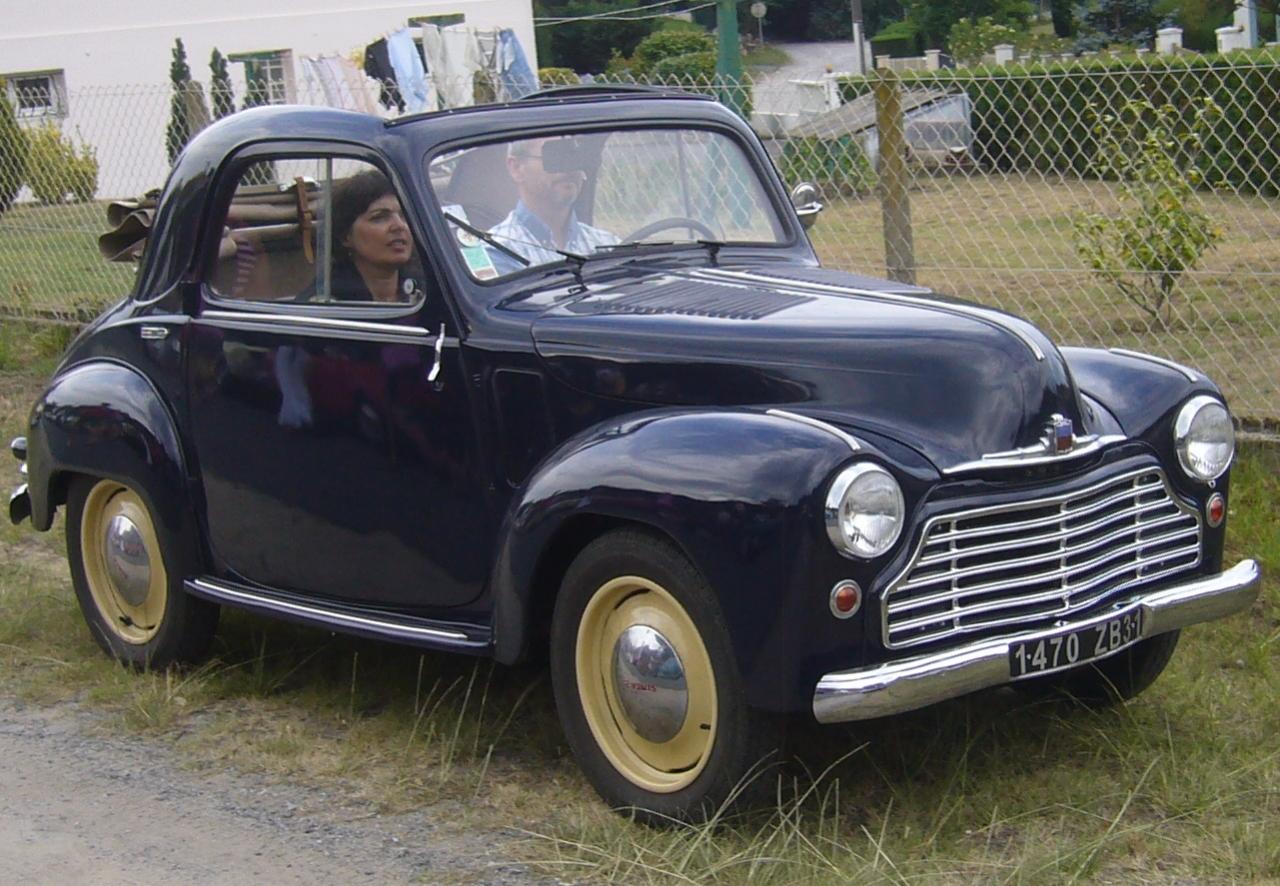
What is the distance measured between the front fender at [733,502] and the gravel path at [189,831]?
75 cm

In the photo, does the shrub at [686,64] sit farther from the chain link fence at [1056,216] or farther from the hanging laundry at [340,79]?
the chain link fence at [1056,216]

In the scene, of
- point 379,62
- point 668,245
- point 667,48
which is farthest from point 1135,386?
point 667,48

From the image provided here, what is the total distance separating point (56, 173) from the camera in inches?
501

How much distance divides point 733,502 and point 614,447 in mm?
418

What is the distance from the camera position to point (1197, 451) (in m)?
4.39

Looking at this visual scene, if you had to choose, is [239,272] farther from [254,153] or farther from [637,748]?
[637,748]

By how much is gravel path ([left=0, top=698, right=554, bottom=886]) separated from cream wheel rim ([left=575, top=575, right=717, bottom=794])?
372mm

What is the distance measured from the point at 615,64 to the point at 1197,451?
4819 cm

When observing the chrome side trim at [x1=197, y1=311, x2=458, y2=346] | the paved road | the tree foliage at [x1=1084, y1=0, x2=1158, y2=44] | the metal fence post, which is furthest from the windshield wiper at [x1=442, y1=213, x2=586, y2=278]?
the tree foliage at [x1=1084, y1=0, x2=1158, y2=44]

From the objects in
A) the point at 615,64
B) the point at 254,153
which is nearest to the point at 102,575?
the point at 254,153

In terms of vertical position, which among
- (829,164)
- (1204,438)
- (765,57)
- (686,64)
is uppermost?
(829,164)

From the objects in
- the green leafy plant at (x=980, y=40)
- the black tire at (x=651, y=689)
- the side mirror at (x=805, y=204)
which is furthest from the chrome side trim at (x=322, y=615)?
the green leafy plant at (x=980, y=40)

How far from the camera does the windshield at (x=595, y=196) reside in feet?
15.8

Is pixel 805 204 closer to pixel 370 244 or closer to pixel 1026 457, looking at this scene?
pixel 370 244
